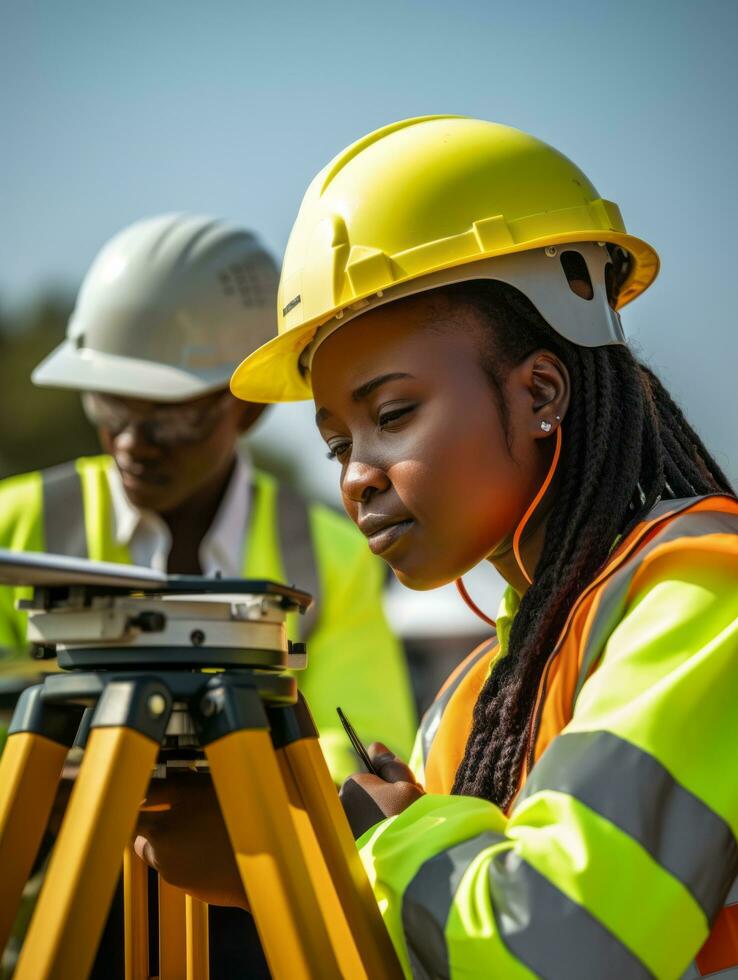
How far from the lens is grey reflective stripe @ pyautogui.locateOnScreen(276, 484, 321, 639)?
5.48 m

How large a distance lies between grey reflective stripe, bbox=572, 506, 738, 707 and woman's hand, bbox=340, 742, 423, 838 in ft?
1.29

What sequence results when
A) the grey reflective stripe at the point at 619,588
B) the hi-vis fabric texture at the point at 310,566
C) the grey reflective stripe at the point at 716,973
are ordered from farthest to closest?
1. the hi-vis fabric texture at the point at 310,566
2. the grey reflective stripe at the point at 619,588
3. the grey reflective stripe at the point at 716,973

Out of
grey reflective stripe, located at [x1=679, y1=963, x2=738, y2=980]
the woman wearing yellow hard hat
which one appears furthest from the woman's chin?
grey reflective stripe, located at [x1=679, y1=963, x2=738, y2=980]

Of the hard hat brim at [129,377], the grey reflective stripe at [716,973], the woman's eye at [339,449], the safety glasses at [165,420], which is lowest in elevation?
the grey reflective stripe at [716,973]

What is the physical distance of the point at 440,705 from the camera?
9.72 feet

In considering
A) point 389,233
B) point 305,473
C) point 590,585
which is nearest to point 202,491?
point 389,233

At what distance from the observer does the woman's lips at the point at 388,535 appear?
2.47m

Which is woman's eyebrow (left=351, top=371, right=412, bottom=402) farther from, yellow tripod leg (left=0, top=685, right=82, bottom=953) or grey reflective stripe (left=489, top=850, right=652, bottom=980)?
grey reflective stripe (left=489, top=850, right=652, bottom=980)

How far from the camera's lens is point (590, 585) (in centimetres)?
225

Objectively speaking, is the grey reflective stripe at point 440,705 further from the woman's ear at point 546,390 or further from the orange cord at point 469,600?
the woman's ear at point 546,390

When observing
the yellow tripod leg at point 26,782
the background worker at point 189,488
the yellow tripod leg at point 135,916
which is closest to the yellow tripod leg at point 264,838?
the yellow tripod leg at point 26,782

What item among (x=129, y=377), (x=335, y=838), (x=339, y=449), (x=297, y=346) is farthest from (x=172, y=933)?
(x=129, y=377)

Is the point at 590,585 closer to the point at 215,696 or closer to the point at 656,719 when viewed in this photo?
the point at 656,719

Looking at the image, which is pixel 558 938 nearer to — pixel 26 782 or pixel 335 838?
pixel 335 838
